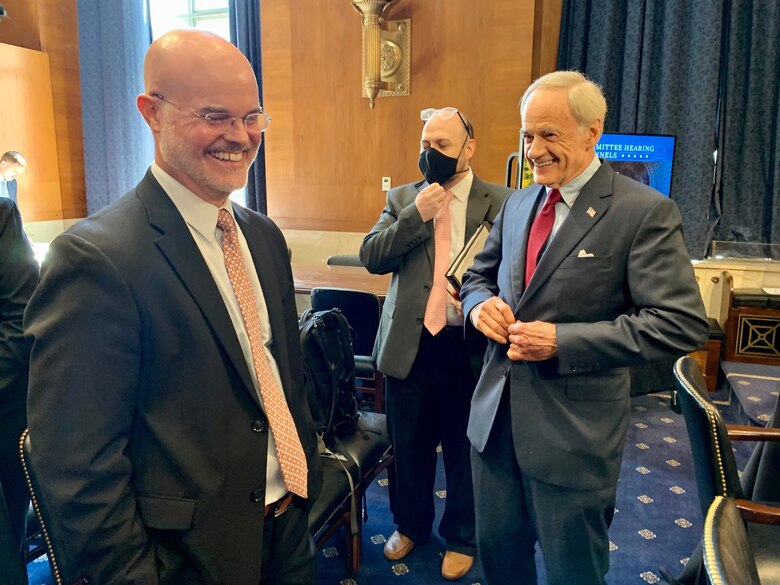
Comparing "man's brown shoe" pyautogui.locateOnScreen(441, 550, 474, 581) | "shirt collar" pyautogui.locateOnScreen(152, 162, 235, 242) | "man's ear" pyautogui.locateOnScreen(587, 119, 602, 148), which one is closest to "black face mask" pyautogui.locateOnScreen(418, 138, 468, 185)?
"man's ear" pyautogui.locateOnScreen(587, 119, 602, 148)

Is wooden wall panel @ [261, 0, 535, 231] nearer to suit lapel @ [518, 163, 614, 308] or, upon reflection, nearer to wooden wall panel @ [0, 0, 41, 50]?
wooden wall panel @ [0, 0, 41, 50]

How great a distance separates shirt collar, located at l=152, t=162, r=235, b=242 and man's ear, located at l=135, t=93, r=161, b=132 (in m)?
0.08

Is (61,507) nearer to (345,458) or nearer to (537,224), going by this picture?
(345,458)

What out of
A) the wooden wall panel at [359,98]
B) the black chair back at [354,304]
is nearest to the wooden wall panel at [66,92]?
the wooden wall panel at [359,98]

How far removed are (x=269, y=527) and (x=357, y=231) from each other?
12.8ft

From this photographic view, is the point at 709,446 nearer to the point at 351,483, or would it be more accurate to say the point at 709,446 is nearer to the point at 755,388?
the point at 351,483

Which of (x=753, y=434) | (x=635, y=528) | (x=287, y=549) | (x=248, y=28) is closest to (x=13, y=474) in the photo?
(x=287, y=549)

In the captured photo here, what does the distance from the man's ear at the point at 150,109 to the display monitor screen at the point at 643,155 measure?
3.26 metres

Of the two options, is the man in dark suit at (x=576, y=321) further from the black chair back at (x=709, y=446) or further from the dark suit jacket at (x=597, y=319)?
the black chair back at (x=709, y=446)

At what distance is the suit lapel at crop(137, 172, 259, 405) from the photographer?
1.01 meters

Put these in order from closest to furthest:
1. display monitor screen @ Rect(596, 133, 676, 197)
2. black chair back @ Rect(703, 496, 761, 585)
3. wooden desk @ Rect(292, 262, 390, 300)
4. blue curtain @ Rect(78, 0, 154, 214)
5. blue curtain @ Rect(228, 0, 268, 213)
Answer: black chair back @ Rect(703, 496, 761, 585) → wooden desk @ Rect(292, 262, 390, 300) → display monitor screen @ Rect(596, 133, 676, 197) → blue curtain @ Rect(228, 0, 268, 213) → blue curtain @ Rect(78, 0, 154, 214)

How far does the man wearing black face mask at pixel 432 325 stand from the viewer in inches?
72.4

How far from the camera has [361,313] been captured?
2.77m

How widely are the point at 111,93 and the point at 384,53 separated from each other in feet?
9.74
